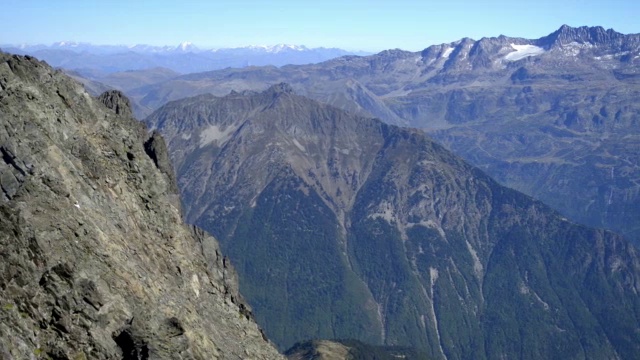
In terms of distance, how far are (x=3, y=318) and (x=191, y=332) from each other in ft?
64.8

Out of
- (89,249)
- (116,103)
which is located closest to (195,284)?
(89,249)

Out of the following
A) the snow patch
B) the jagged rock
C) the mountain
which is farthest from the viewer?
the jagged rock

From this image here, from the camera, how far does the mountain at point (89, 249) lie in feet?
151

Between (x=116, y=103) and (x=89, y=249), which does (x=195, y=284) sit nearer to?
(x=89, y=249)

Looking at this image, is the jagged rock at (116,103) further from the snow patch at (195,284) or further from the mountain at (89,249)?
the snow patch at (195,284)

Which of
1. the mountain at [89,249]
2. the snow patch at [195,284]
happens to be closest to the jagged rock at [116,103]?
the mountain at [89,249]

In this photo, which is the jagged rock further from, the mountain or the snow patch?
Result: the snow patch

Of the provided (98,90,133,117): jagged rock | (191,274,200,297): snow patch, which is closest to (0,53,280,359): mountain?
(191,274,200,297): snow patch

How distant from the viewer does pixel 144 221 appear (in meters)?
72.0

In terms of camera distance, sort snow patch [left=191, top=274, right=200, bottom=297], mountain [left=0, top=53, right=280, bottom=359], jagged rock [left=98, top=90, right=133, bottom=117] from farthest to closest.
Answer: jagged rock [left=98, top=90, right=133, bottom=117]
snow patch [left=191, top=274, right=200, bottom=297]
mountain [left=0, top=53, right=280, bottom=359]

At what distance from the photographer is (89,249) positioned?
54.6 m

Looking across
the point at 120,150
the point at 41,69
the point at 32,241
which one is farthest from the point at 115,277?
the point at 41,69

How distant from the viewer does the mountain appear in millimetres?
A: 45906

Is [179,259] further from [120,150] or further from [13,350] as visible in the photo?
[13,350]
